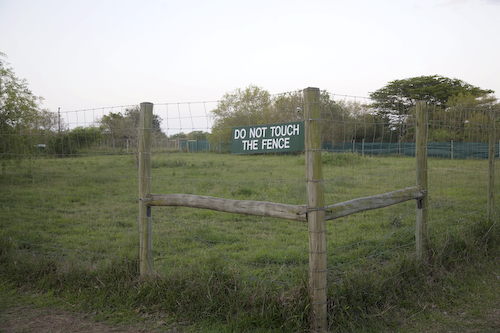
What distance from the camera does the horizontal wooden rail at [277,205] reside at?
3.38 meters

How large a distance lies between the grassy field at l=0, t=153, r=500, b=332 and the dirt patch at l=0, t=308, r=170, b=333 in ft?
0.51

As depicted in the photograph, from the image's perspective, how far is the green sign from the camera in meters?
3.40

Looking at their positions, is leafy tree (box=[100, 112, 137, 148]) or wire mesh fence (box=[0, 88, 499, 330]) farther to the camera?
leafy tree (box=[100, 112, 137, 148])

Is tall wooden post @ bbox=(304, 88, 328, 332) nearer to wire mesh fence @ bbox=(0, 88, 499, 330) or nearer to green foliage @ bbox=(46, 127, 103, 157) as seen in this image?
wire mesh fence @ bbox=(0, 88, 499, 330)

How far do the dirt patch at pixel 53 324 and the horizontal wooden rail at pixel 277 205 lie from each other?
1.23 metres

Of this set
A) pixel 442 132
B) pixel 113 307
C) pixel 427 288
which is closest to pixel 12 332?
pixel 113 307

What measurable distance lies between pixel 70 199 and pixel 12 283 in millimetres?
4957

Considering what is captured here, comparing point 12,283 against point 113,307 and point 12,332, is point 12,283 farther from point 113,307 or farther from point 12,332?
point 113,307

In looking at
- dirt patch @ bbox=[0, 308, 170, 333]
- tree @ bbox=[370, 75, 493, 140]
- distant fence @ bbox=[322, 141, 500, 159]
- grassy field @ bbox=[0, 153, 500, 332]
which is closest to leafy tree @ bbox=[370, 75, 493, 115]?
tree @ bbox=[370, 75, 493, 140]

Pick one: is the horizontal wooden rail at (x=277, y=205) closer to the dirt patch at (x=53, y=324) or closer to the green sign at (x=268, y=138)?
the green sign at (x=268, y=138)

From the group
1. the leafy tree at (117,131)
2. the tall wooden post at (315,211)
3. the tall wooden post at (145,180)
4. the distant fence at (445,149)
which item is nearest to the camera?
the tall wooden post at (315,211)

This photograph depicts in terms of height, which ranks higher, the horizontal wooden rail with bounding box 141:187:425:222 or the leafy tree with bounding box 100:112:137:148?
the leafy tree with bounding box 100:112:137:148

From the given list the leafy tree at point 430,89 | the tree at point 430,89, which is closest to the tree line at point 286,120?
the tree at point 430,89

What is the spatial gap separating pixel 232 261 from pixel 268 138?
185 cm
